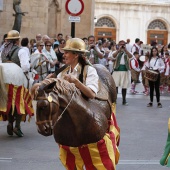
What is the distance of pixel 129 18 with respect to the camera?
168ft

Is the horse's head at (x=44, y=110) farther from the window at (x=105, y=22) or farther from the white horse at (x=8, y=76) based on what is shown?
the window at (x=105, y=22)

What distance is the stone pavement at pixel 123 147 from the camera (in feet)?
27.8

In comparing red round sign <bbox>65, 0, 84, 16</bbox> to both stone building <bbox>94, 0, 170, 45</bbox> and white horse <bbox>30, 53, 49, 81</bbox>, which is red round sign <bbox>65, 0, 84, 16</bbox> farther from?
stone building <bbox>94, 0, 170, 45</bbox>

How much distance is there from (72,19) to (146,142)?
21.2 feet

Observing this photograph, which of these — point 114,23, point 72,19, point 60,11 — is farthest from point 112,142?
point 114,23

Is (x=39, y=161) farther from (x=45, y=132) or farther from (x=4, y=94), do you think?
Result: (x=45, y=132)

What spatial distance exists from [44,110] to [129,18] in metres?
46.6

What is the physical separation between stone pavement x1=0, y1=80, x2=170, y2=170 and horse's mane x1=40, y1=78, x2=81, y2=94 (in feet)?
9.39

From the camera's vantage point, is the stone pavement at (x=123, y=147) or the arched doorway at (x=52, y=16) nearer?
the stone pavement at (x=123, y=147)

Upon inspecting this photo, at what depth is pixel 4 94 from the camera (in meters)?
10.3

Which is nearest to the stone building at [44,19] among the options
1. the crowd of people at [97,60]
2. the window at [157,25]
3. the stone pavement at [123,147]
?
the crowd of people at [97,60]

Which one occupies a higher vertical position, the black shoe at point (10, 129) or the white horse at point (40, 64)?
the white horse at point (40, 64)

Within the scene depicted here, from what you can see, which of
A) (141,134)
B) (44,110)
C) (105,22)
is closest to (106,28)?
(105,22)

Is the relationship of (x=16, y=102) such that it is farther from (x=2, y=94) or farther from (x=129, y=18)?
(x=129, y=18)
